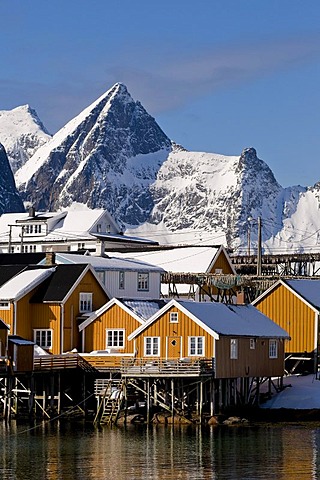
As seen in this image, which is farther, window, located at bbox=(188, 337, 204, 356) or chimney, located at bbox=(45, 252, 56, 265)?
chimney, located at bbox=(45, 252, 56, 265)

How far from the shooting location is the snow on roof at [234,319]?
71062 mm

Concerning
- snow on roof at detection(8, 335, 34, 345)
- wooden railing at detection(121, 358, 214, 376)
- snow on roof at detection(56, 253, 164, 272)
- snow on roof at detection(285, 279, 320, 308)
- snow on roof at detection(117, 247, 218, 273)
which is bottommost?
wooden railing at detection(121, 358, 214, 376)

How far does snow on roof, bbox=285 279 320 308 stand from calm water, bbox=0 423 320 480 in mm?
16549

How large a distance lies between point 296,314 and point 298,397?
1095cm

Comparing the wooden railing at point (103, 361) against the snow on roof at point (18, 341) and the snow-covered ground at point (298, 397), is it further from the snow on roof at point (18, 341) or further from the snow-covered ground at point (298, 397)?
the snow-covered ground at point (298, 397)

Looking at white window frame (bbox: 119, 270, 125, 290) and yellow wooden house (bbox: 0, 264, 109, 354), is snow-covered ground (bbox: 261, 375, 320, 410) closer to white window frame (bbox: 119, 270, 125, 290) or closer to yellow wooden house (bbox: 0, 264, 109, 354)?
yellow wooden house (bbox: 0, 264, 109, 354)

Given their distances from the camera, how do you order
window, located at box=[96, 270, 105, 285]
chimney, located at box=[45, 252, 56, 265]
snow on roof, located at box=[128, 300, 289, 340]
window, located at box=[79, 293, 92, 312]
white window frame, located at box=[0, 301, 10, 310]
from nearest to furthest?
1. snow on roof, located at box=[128, 300, 289, 340]
2. white window frame, located at box=[0, 301, 10, 310]
3. window, located at box=[79, 293, 92, 312]
4. window, located at box=[96, 270, 105, 285]
5. chimney, located at box=[45, 252, 56, 265]

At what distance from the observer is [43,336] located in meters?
77.8

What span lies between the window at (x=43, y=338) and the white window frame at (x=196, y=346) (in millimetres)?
10601

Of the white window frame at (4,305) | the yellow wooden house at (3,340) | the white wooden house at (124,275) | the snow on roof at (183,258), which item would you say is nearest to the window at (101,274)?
the white wooden house at (124,275)

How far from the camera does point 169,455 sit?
188ft

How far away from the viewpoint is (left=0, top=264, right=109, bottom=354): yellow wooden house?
7675 cm

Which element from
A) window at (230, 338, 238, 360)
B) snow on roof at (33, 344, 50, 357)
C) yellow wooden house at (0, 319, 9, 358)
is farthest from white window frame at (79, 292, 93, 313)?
window at (230, 338, 238, 360)

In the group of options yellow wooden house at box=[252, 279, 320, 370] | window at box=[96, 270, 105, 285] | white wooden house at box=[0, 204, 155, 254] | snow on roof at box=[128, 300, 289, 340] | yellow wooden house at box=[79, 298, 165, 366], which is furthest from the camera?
white wooden house at box=[0, 204, 155, 254]
